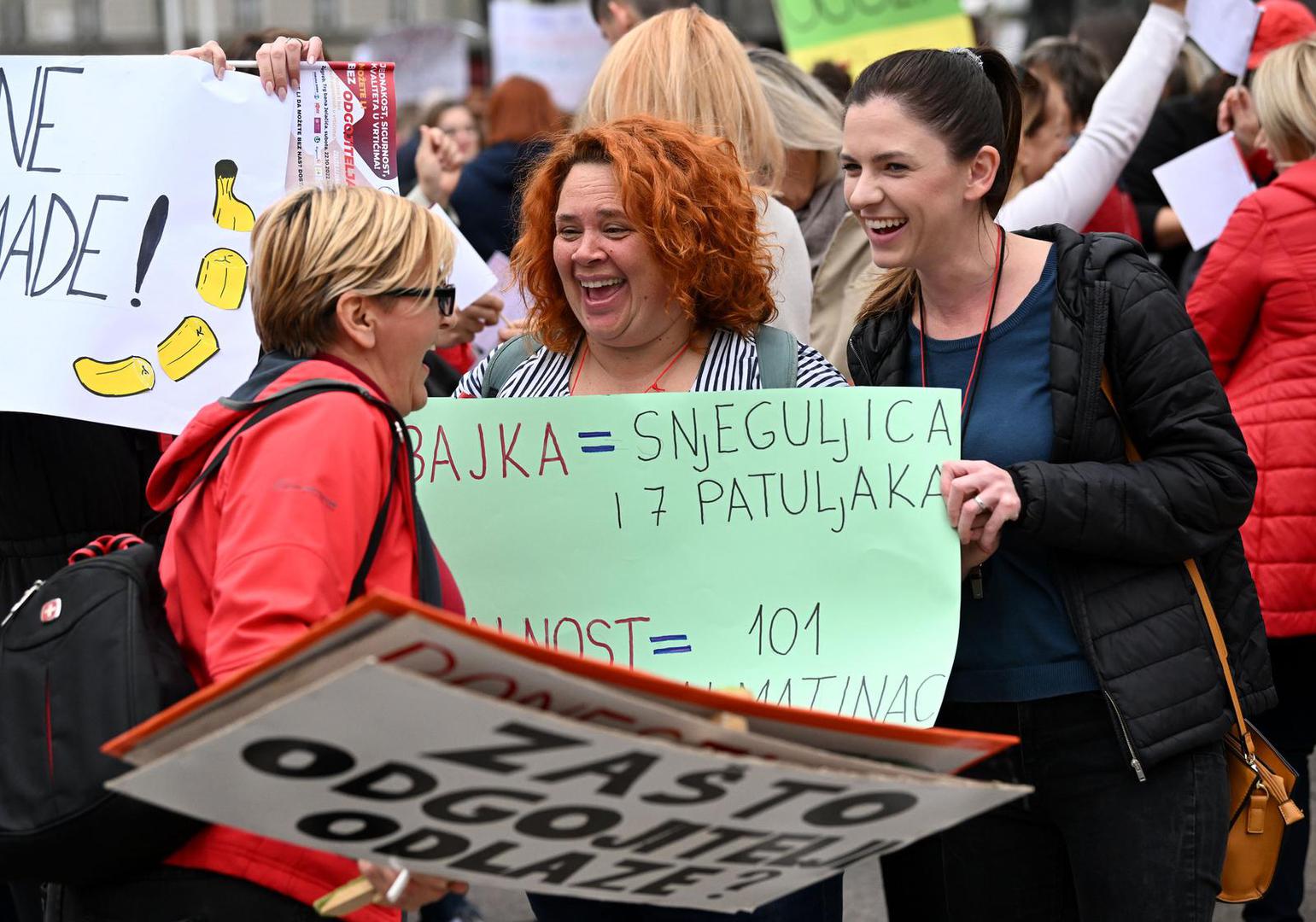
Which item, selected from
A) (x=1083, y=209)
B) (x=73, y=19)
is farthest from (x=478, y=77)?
(x=1083, y=209)

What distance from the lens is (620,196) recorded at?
2.74 meters

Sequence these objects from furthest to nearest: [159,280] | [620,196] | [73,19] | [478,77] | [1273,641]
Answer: [73,19] < [478,77] < [1273,641] < [159,280] < [620,196]

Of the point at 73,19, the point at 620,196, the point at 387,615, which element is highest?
the point at 73,19

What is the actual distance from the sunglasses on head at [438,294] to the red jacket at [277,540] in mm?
121

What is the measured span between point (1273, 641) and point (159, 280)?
2.71 metres

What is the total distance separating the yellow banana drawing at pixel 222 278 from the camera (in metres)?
3.17

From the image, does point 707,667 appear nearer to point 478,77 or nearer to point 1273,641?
point 1273,641

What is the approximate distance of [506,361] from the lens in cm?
300

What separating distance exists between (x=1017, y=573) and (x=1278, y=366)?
5.12 feet

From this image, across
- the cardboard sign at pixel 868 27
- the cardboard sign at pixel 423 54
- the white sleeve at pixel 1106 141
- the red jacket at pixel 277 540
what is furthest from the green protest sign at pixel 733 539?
the cardboard sign at pixel 423 54

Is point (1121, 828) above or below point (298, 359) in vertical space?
below

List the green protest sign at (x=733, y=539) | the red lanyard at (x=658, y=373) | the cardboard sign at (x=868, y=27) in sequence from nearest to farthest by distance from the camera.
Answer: the green protest sign at (x=733, y=539)
the red lanyard at (x=658, y=373)
the cardboard sign at (x=868, y=27)

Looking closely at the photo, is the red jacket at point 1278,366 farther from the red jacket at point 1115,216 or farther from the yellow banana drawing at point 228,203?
the yellow banana drawing at point 228,203

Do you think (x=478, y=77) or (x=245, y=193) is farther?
(x=478, y=77)
